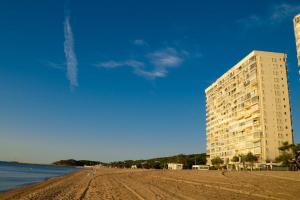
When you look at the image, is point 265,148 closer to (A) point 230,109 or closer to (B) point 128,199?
(A) point 230,109

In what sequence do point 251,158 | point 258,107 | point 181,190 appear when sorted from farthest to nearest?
point 258,107 → point 251,158 → point 181,190

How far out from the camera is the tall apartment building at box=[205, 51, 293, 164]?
9044 centimetres

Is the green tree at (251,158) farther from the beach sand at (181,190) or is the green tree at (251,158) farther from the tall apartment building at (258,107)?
the beach sand at (181,190)

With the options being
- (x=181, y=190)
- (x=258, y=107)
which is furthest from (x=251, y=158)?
(x=181, y=190)

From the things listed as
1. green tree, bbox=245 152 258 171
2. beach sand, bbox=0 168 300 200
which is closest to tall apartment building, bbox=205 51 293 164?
green tree, bbox=245 152 258 171

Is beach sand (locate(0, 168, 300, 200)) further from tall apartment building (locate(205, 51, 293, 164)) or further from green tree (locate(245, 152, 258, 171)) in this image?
tall apartment building (locate(205, 51, 293, 164))

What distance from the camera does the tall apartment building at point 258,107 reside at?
90.4 meters

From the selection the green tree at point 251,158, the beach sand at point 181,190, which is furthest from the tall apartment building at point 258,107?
the beach sand at point 181,190

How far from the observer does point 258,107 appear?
300 ft

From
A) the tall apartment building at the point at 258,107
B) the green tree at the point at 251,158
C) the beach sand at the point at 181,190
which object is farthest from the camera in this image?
the tall apartment building at the point at 258,107

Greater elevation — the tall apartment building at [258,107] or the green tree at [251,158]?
the tall apartment building at [258,107]

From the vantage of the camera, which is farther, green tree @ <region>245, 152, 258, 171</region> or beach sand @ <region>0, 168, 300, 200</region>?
green tree @ <region>245, 152, 258, 171</region>

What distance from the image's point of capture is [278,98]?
95688 millimetres

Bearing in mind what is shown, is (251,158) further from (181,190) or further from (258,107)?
(181,190)
